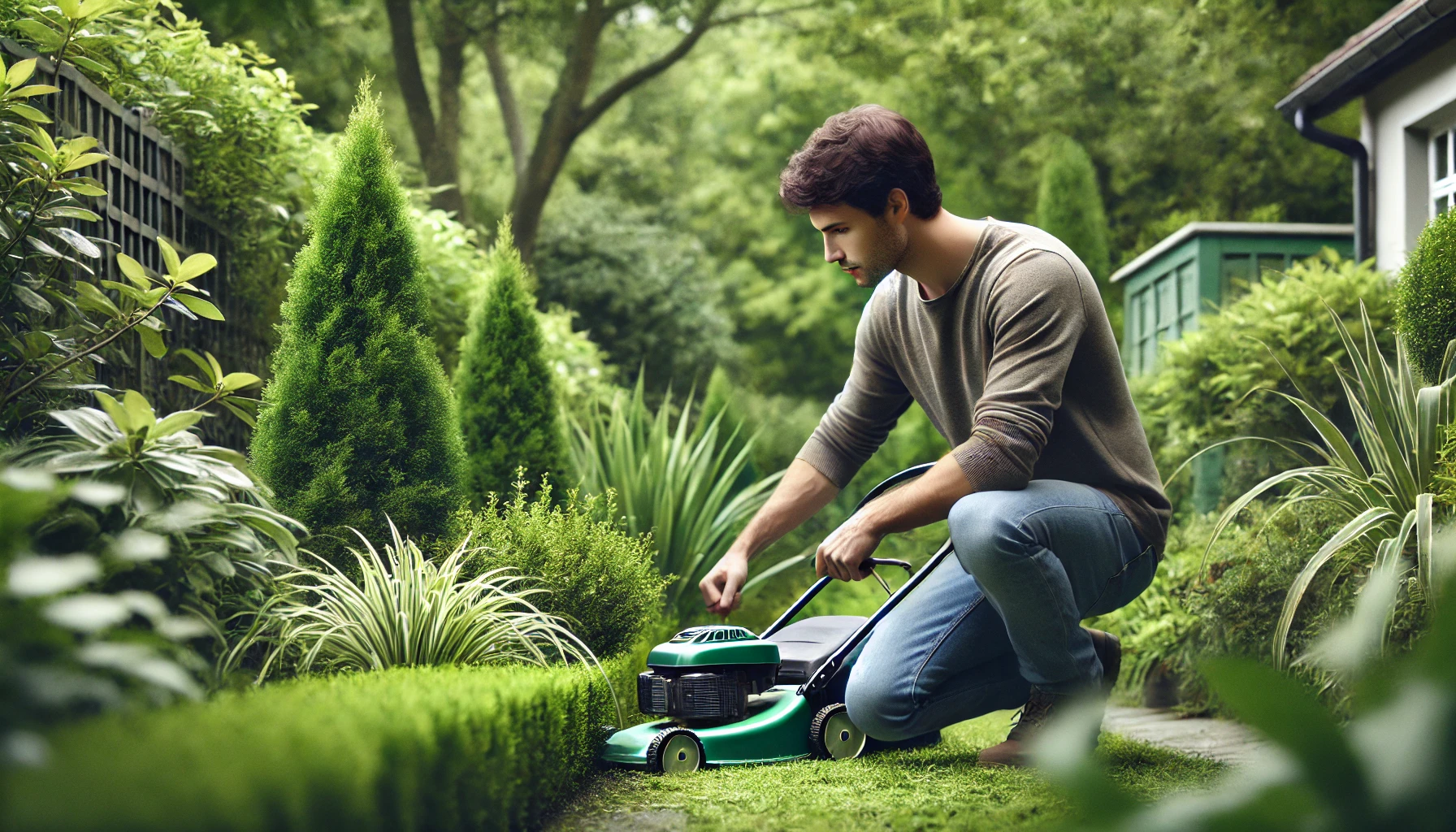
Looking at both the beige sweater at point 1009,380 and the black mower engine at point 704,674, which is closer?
the beige sweater at point 1009,380

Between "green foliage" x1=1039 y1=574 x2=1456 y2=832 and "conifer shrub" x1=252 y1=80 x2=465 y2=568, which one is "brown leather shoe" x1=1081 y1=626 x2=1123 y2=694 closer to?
"conifer shrub" x1=252 y1=80 x2=465 y2=568

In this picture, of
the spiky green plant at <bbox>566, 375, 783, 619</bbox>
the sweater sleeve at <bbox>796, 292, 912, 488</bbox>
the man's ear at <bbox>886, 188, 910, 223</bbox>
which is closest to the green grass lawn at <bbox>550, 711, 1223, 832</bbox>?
the sweater sleeve at <bbox>796, 292, 912, 488</bbox>

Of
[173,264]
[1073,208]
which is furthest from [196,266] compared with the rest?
[1073,208]

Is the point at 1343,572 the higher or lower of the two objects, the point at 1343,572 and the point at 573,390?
the lower

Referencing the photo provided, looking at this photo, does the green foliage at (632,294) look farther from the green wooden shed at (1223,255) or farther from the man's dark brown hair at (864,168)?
the man's dark brown hair at (864,168)

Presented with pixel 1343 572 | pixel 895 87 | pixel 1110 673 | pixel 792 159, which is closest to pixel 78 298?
pixel 792 159

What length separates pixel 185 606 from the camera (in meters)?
1.94

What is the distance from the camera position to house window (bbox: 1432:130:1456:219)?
5645mm

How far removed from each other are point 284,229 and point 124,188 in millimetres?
1054

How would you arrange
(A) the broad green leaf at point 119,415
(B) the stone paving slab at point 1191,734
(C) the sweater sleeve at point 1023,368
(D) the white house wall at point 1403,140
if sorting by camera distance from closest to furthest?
→ (A) the broad green leaf at point 119,415
(C) the sweater sleeve at point 1023,368
(B) the stone paving slab at point 1191,734
(D) the white house wall at point 1403,140

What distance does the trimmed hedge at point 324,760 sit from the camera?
94 centimetres

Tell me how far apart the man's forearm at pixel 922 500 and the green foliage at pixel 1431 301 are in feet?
6.90

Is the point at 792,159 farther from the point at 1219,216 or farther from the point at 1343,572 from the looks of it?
the point at 1219,216

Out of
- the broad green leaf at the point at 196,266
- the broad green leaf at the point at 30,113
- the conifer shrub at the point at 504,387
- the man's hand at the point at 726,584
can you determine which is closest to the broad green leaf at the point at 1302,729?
the man's hand at the point at 726,584
